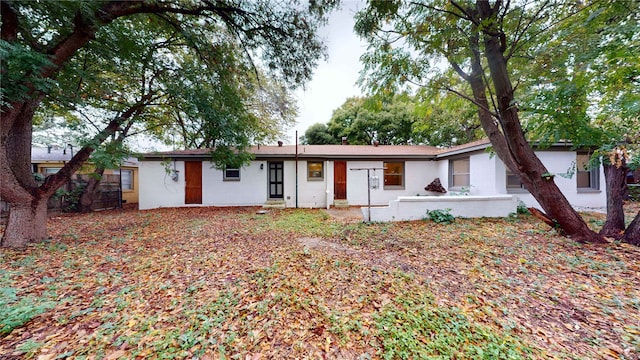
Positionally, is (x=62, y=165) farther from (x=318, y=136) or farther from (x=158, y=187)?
A: (x=318, y=136)

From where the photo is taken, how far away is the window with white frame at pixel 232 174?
10.5 m

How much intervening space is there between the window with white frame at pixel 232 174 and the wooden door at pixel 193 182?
1.19 meters

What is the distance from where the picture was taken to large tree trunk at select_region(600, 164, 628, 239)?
15.6ft

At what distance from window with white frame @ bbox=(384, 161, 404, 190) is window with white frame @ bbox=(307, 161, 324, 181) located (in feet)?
10.5

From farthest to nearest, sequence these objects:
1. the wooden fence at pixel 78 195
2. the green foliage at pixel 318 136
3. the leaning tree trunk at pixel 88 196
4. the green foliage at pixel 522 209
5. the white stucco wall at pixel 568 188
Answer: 1. the green foliage at pixel 318 136
2. the leaning tree trunk at pixel 88 196
3. the wooden fence at pixel 78 195
4. the white stucco wall at pixel 568 188
5. the green foliage at pixel 522 209

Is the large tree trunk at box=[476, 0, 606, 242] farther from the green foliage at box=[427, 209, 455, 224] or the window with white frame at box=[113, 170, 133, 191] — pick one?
the window with white frame at box=[113, 170, 133, 191]

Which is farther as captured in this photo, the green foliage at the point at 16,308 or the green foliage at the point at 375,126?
the green foliage at the point at 375,126

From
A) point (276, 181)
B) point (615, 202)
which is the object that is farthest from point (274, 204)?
point (615, 202)

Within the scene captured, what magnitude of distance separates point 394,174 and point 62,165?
1679cm

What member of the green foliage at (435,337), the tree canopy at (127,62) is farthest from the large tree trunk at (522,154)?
the green foliage at (435,337)

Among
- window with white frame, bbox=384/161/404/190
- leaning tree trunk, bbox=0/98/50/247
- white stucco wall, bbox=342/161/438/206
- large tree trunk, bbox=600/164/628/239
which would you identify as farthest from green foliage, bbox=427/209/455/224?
leaning tree trunk, bbox=0/98/50/247

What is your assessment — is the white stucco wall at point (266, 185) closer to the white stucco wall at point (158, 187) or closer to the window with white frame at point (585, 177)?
the white stucco wall at point (158, 187)

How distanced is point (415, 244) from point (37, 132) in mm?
14742

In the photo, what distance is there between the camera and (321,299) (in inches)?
106
